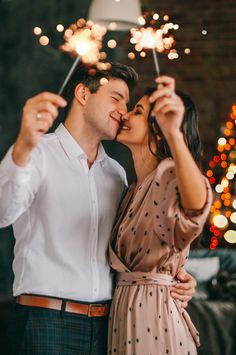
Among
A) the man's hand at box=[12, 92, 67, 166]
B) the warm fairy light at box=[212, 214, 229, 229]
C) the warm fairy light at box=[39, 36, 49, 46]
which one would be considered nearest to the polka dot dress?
the man's hand at box=[12, 92, 67, 166]

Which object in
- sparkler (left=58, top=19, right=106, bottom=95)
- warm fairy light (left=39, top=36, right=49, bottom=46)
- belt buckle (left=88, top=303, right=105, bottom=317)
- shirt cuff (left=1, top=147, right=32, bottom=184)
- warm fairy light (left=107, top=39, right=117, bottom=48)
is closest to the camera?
shirt cuff (left=1, top=147, right=32, bottom=184)

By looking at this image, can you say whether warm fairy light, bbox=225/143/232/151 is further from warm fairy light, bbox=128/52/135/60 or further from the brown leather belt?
the brown leather belt

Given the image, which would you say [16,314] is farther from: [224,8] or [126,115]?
[224,8]

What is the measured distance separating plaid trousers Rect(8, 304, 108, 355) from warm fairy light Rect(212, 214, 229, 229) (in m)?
2.60

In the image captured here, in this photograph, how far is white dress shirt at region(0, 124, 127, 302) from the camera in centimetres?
170

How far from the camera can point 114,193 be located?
189 cm

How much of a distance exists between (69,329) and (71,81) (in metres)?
0.75

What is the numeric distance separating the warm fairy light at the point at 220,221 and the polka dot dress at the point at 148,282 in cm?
252

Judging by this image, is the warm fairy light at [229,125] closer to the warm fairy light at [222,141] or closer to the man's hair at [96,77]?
the warm fairy light at [222,141]

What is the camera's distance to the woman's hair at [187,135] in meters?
1.76

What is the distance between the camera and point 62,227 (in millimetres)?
1739

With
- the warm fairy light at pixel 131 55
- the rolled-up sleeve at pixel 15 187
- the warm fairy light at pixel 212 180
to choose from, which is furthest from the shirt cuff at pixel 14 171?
the warm fairy light at pixel 212 180

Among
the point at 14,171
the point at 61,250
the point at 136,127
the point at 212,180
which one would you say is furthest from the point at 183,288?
the point at 212,180

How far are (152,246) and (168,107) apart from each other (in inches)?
16.8
